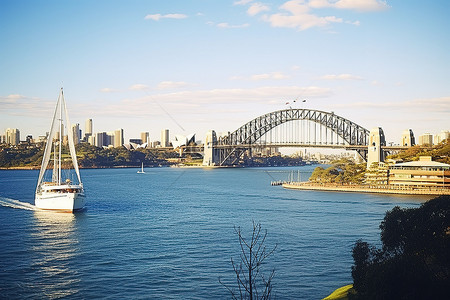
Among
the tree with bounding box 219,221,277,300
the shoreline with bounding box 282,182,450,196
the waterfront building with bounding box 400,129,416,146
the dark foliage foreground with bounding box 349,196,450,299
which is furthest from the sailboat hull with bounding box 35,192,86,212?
the waterfront building with bounding box 400,129,416,146

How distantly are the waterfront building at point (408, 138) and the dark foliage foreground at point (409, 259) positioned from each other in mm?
78142

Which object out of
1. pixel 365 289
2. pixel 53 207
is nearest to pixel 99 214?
pixel 53 207

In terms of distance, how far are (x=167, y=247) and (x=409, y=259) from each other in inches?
577

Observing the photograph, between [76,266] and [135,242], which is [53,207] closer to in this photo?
[135,242]

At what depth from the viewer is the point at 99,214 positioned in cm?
3781

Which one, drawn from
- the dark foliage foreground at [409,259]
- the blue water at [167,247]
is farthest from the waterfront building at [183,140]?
the dark foliage foreground at [409,259]

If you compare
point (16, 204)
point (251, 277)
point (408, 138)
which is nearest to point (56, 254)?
point (251, 277)

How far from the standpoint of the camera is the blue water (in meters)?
19.4

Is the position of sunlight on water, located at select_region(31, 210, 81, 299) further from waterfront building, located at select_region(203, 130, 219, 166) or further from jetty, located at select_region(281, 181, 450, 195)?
waterfront building, located at select_region(203, 130, 219, 166)

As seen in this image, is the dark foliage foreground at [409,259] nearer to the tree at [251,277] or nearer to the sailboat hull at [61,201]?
the tree at [251,277]

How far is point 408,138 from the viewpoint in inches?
3674

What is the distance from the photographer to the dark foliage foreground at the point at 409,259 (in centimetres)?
1330

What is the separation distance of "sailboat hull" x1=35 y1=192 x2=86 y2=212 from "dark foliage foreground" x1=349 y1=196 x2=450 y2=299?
24.8 m

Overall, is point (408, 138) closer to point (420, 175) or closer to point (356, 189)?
point (356, 189)
